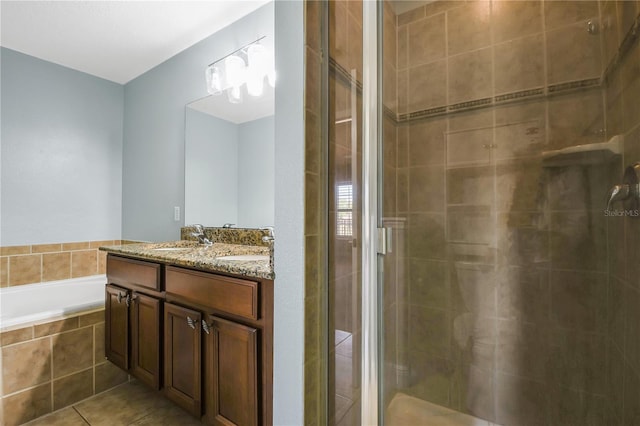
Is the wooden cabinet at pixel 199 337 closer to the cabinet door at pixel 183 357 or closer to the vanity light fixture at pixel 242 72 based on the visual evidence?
the cabinet door at pixel 183 357

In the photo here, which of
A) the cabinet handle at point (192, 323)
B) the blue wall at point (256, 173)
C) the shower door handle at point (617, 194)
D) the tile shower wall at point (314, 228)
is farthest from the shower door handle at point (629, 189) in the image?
the cabinet handle at point (192, 323)

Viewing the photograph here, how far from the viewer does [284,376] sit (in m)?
1.06

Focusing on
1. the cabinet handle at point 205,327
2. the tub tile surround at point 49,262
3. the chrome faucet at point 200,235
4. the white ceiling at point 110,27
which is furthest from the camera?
the tub tile surround at point 49,262

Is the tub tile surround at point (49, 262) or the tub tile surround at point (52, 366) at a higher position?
the tub tile surround at point (49, 262)

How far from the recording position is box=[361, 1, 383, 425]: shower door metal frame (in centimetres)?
114

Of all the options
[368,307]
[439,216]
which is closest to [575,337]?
[439,216]

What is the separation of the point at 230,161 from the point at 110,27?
121 cm

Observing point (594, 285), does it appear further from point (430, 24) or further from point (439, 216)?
point (430, 24)

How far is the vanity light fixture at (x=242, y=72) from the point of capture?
1931mm

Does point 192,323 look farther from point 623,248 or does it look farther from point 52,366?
point 623,248

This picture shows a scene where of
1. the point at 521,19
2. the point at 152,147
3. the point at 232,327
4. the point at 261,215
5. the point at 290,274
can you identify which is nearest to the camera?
the point at 290,274

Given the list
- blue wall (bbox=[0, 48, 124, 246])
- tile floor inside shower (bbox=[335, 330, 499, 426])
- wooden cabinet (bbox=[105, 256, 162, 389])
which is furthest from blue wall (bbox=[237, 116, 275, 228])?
blue wall (bbox=[0, 48, 124, 246])

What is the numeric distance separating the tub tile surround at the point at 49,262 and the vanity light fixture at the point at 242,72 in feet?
5.95

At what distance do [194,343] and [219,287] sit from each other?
33 cm
